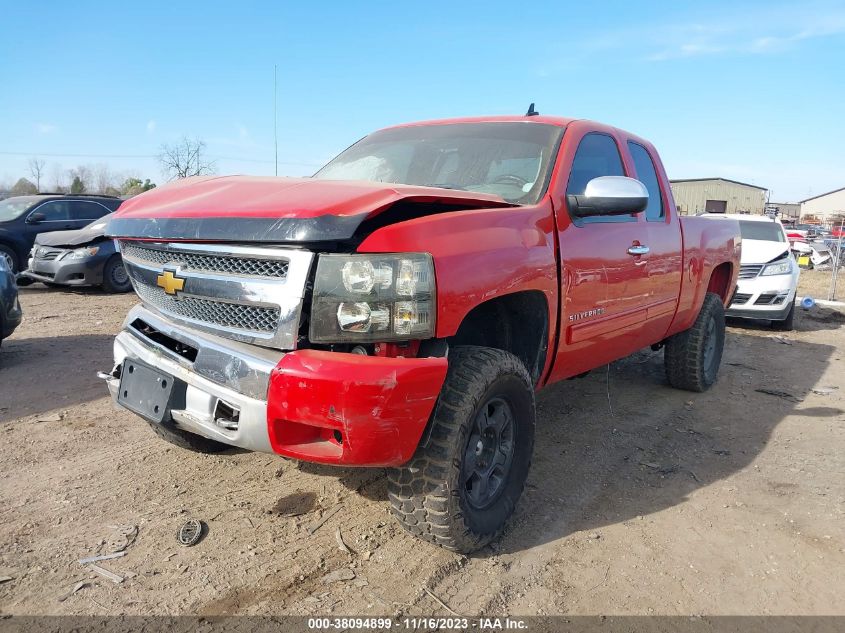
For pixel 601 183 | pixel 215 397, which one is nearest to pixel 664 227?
pixel 601 183

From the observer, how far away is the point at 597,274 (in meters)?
3.38

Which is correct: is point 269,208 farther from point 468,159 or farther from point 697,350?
point 697,350

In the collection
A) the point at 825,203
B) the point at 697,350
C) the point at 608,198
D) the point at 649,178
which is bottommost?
the point at 697,350

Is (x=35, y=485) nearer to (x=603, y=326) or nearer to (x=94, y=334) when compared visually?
(x=603, y=326)

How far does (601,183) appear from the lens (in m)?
3.10

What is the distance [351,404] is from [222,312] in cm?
71

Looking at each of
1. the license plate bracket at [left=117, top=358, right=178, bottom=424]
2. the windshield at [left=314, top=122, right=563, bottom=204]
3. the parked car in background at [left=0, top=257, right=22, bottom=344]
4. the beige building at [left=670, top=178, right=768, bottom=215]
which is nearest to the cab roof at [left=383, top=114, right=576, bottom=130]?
the windshield at [left=314, top=122, right=563, bottom=204]

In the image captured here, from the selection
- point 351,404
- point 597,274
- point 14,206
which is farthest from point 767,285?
point 14,206

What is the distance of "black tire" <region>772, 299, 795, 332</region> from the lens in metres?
8.74

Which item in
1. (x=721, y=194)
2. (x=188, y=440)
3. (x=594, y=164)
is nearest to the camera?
(x=188, y=440)

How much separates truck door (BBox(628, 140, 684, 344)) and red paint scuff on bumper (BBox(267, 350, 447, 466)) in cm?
231

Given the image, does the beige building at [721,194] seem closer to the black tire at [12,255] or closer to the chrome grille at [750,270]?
the chrome grille at [750,270]

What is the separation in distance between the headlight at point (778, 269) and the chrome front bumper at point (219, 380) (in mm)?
8313

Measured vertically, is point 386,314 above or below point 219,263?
below
